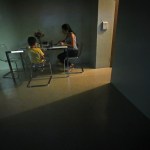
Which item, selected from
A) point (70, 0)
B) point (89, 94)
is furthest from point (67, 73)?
point (70, 0)

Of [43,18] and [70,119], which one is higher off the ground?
[43,18]

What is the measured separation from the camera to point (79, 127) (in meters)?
1.98

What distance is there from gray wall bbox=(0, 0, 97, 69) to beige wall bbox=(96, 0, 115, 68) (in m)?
0.22

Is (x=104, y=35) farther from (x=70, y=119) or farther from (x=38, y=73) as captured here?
(x=70, y=119)

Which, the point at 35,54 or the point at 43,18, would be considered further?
the point at 43,18

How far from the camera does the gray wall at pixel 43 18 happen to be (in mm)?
3775

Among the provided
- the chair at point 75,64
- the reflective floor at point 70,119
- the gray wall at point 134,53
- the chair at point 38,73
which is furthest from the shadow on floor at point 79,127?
the chair at point 75,64

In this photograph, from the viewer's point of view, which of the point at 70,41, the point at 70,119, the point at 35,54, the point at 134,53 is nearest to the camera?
the point at 70,119

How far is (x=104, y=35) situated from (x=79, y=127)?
254 cm

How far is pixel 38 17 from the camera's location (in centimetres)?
394

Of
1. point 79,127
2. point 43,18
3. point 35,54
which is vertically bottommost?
point 79,127

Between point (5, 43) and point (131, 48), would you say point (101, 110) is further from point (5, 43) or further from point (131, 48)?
point (5, 43)

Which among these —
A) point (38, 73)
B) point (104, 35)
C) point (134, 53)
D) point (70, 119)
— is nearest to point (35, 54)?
point (38, 73)

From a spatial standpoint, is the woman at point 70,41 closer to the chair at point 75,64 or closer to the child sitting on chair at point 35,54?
the chair at point 75,64
